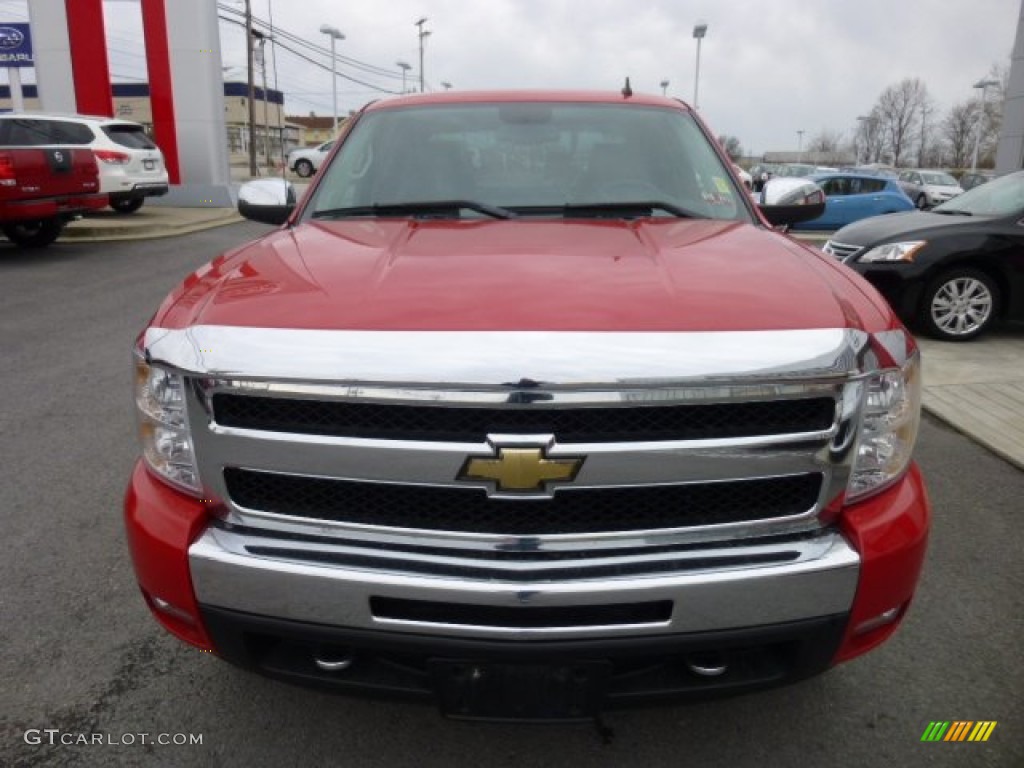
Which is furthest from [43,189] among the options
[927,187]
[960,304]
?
[927,187]

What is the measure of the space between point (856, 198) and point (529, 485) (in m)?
18.2

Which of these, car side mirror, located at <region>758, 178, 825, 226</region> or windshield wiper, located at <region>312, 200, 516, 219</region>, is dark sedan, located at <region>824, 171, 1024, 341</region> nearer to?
car side mirror, located at <region>758, 178, 825, 226</region>

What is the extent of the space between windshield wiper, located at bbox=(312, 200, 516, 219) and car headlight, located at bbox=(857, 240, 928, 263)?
5747 mm

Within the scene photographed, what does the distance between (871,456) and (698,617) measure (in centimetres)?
56

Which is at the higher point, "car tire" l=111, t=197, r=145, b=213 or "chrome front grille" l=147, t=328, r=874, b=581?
"chrome front grille" l=147, t=328, r=874, b=581

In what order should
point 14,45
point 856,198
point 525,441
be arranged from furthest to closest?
point 14,45, point 856,198, point 525,441

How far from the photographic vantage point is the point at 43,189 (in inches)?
428

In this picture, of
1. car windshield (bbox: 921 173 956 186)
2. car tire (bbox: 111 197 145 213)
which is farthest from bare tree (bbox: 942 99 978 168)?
car tire (bbox: 111 197 145 213)

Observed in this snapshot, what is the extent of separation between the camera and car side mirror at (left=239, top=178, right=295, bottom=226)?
3.59 metres

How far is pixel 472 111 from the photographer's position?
132 inches

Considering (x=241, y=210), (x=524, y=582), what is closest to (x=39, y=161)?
(x=241, y=210)

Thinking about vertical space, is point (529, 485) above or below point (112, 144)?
below

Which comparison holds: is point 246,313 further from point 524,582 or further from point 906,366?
point 906,366

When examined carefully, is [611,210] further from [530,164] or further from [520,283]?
[520,283]
